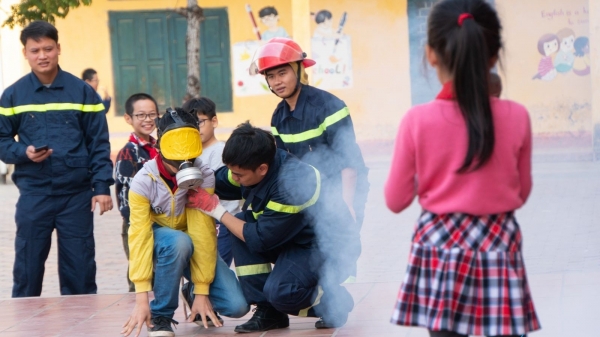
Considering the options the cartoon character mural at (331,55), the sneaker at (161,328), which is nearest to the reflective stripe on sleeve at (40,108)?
the sneaker at (161,328)

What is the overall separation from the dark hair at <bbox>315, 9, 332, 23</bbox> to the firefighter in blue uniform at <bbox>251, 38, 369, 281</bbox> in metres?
8.73

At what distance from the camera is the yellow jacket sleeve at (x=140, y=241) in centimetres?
425

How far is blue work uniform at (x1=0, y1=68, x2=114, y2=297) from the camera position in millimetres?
5457

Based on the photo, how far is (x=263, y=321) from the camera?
14.7 feet

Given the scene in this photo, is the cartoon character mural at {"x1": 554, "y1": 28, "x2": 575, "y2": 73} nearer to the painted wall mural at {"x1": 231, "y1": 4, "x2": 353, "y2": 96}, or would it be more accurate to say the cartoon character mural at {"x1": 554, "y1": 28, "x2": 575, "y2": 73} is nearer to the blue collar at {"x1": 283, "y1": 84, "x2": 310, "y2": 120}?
the painted wall mural at {"x1": 231, "y1": 4, "x2": 353, "y2": 96}

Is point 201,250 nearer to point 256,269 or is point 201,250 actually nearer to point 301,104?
point 256,269

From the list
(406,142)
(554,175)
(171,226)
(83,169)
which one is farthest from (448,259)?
(554,175)

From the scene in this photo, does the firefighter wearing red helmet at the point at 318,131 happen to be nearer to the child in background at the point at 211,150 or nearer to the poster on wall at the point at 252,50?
the child in background at the point at 211,150

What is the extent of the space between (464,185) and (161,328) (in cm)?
211

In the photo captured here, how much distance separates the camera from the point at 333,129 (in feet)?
15.8

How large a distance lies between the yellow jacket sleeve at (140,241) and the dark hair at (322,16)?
9.61m

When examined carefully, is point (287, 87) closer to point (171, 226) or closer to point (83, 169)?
point (171, 226)

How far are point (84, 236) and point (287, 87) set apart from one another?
5.37 ft

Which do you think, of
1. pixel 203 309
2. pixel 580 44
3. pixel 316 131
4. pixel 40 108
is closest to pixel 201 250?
pixel 203 309
